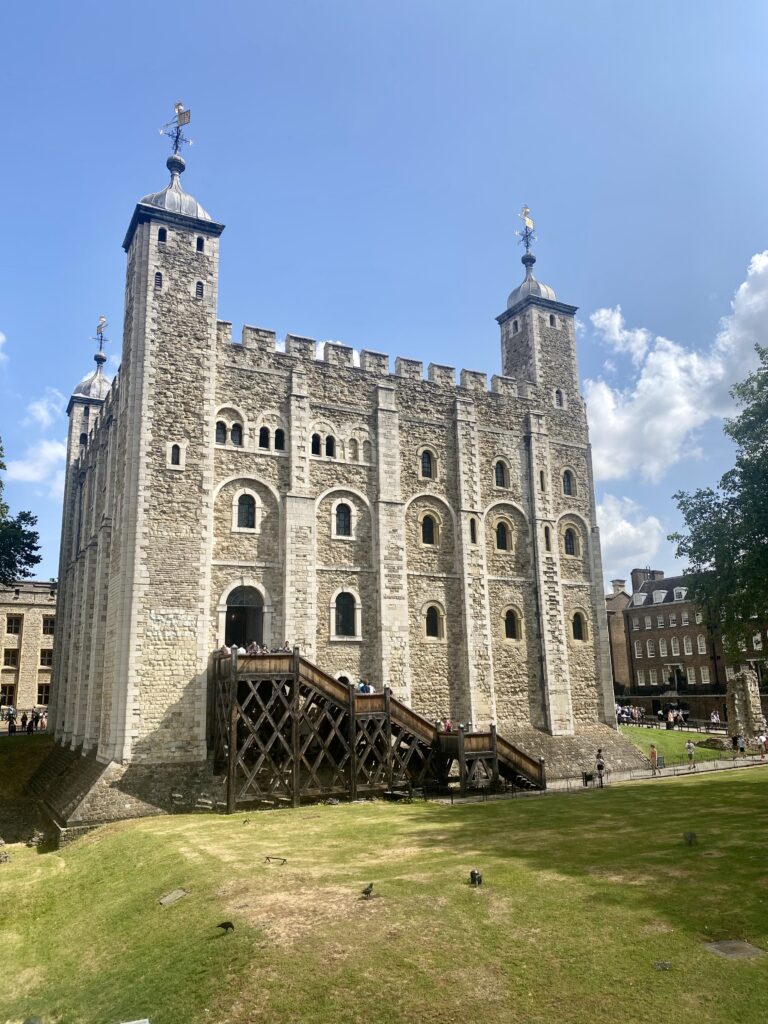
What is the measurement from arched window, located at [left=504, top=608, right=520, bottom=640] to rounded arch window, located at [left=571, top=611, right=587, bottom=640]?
3186 mm

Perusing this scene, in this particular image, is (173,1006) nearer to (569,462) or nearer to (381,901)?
(381,901)

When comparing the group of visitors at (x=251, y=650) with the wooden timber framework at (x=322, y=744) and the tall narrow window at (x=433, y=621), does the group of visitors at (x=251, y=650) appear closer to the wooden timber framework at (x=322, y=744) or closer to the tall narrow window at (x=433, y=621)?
the wooden timber framework at (x=322, y=744)

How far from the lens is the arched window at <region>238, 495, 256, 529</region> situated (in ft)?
86.5

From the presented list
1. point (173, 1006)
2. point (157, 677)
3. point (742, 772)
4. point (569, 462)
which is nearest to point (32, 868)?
point (157, 677)

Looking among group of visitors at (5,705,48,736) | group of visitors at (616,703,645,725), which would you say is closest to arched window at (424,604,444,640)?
group of visitors at (616,703,645,725)

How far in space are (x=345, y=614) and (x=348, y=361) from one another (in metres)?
9.94

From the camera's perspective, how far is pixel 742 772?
26.3 metres

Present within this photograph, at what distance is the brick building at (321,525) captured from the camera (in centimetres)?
2412

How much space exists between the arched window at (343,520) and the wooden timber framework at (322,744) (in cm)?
711

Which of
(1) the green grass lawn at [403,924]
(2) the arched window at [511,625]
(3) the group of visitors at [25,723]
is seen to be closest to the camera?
(1) the green grass lawn at [403,924]

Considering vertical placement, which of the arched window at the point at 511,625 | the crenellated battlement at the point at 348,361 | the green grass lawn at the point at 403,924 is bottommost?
the green grass lawn at the point at 403,924

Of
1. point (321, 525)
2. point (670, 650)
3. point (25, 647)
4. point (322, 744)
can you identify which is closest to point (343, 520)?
point (321, 525)

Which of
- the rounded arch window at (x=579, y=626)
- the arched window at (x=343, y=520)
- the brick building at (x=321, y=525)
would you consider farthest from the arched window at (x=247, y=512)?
A: the rounded arch window at (x=579, y=626)

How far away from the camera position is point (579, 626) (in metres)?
33.6
